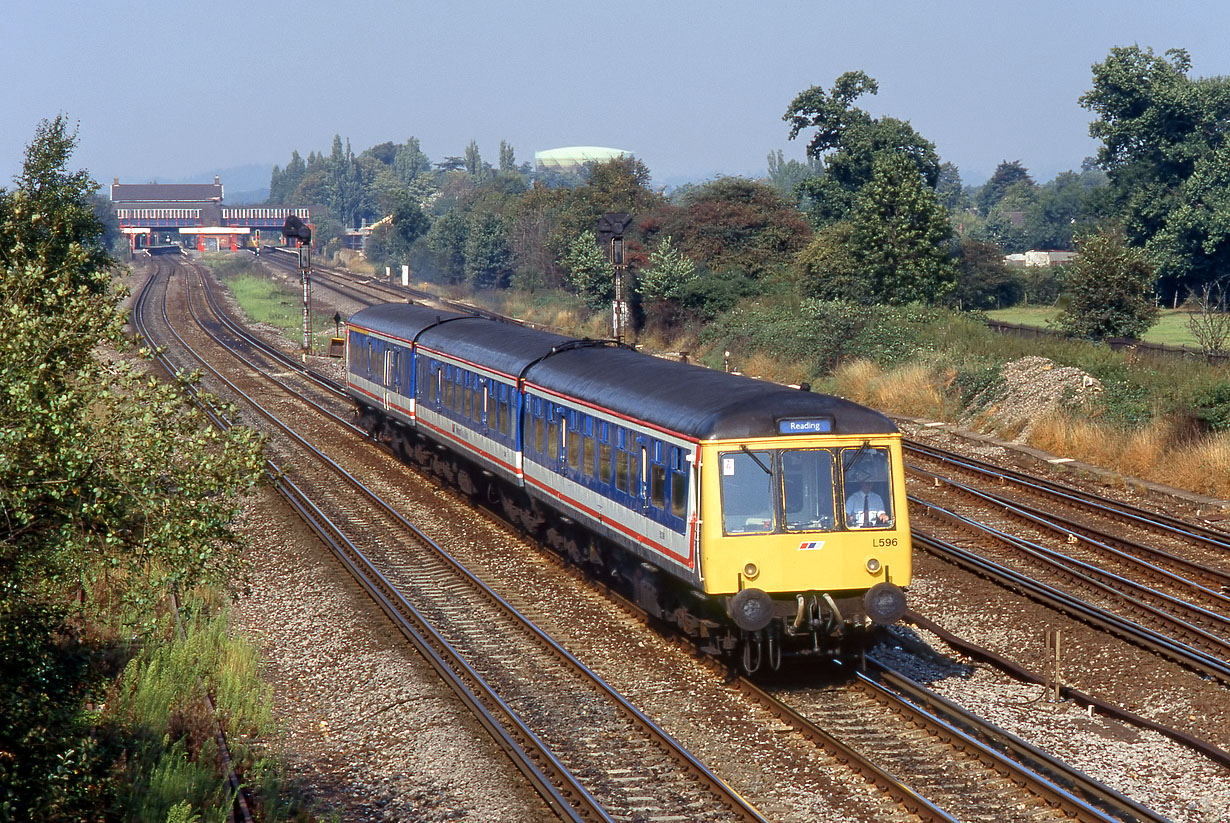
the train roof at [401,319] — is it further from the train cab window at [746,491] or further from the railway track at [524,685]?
the train cab window at [746,491]

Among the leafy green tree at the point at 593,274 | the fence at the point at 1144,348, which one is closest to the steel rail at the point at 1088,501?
the fence at the point at 1144,348

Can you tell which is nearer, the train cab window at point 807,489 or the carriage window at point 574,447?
the train cab window at point 807,489

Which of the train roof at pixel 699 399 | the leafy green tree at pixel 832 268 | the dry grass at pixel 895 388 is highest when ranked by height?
the leafy green tree at pixel 832 268

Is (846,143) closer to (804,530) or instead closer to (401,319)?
(401,319)

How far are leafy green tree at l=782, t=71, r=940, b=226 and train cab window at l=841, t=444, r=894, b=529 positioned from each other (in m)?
50.4

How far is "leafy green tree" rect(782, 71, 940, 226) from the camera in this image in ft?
210

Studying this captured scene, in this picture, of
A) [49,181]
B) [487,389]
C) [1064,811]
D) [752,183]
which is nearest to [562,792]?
[1064,811]

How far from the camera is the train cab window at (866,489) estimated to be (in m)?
13.4

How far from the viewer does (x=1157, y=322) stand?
4684 centimetres

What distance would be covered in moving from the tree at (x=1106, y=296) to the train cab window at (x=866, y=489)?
2635 centimetres

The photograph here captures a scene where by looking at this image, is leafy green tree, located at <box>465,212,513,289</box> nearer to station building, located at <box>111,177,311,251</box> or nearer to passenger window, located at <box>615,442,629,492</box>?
passenger window, located at <box>615,442,629,492</box>

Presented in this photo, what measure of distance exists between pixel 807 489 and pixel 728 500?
2.73 feet

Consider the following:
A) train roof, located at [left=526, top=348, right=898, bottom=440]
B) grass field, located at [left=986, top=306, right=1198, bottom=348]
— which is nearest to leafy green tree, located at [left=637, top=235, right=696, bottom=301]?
grass field, located at [left=986, top=306, right=1198, bottom=348]

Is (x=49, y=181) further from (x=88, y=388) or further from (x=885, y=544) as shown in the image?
(x=885, y=544)
